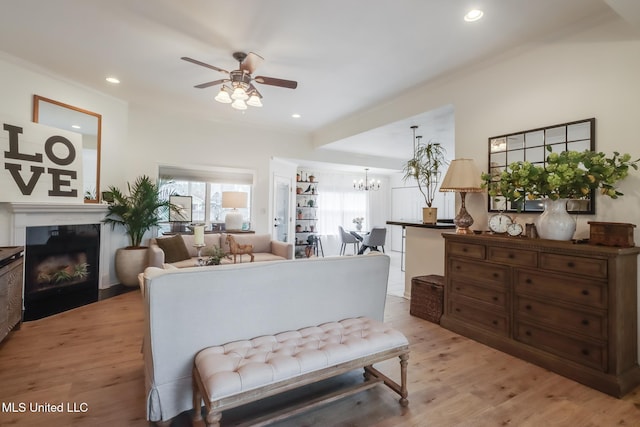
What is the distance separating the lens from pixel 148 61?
132 inches

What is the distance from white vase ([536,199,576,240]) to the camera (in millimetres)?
2391

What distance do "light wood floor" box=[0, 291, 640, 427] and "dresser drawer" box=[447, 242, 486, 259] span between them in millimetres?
809

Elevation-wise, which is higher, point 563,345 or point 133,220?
point 133,220

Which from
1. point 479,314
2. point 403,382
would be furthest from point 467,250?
point 403,382

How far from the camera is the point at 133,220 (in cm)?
445

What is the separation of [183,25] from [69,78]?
229cm

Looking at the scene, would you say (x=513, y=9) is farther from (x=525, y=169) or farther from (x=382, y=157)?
(x=382, y=157)

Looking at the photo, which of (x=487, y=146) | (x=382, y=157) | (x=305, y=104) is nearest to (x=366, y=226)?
(x=382, y=157)

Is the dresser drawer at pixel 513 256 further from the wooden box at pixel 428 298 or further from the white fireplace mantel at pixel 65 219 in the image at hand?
the white fireplace mantel at pixel 65 219

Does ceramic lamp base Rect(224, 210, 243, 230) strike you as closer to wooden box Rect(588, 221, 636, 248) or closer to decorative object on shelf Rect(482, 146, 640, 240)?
decorative object on shelf Rect(482, 146, 640, 240)

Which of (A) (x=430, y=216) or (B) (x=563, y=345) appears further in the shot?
(A) (x=430, y=216)

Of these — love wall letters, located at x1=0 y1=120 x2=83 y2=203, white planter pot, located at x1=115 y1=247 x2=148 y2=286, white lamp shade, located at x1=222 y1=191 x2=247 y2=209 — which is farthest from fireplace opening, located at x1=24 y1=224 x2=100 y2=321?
white lamp shade, located at x1=222 y1=191 x2=247 y2=209

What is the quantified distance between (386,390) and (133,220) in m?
4.10

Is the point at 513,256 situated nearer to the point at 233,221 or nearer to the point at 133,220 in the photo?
the point at 233,221
